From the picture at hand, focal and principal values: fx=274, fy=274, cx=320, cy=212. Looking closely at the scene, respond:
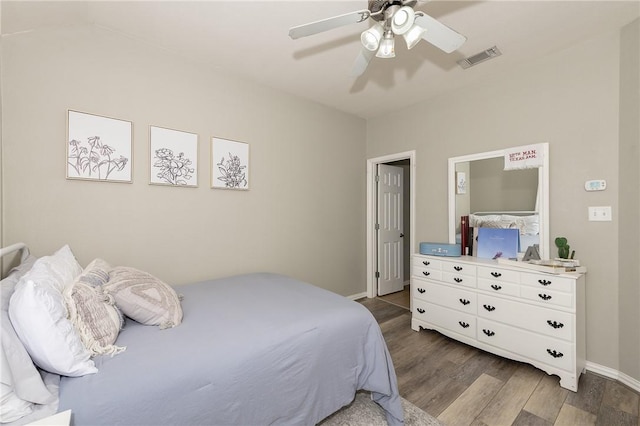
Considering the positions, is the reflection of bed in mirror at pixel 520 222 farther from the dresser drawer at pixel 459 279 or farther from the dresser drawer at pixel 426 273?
the dresser drawer at pixel 426 273

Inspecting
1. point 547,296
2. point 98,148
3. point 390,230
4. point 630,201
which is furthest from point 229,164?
point 630,201

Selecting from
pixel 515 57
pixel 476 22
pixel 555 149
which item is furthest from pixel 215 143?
pixel 555 149

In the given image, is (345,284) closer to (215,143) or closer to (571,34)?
(215,143)

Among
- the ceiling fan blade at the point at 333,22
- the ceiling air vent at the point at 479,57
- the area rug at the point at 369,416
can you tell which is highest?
the ceiling air vent at the point at 479,57

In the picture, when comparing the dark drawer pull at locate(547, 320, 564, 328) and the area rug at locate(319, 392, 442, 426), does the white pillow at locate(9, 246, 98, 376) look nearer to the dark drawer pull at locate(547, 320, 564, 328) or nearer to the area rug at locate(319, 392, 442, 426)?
the area rug at locate(319, 392, 442, 426)

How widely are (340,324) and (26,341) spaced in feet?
4.38

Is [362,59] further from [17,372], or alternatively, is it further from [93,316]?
[17,372]

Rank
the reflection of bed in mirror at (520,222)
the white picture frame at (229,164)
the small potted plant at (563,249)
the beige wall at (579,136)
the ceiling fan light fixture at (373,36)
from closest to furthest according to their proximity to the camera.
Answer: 1. the ceiling fan light fixture at (373,36)
2. the beige wall at (579,136)
3. the small potted plant at (563,249)
4. the reflection of bed in mirror at (520,222)
5. the white picture frame at (229,164)

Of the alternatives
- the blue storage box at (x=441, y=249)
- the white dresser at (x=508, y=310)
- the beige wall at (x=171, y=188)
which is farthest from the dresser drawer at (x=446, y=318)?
the beige wall at (x=171, y=188)

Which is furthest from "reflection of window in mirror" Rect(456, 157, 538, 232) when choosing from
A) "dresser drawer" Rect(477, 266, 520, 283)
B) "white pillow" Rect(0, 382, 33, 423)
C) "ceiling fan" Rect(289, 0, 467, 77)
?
"white pillow" Rect(0, 382, 33, 423)

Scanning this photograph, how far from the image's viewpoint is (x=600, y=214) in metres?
2.16

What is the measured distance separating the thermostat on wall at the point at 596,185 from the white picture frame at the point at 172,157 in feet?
11.0

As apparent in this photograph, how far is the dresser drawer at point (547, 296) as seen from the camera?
200 centimetres

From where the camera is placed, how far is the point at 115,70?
2.17 metres
